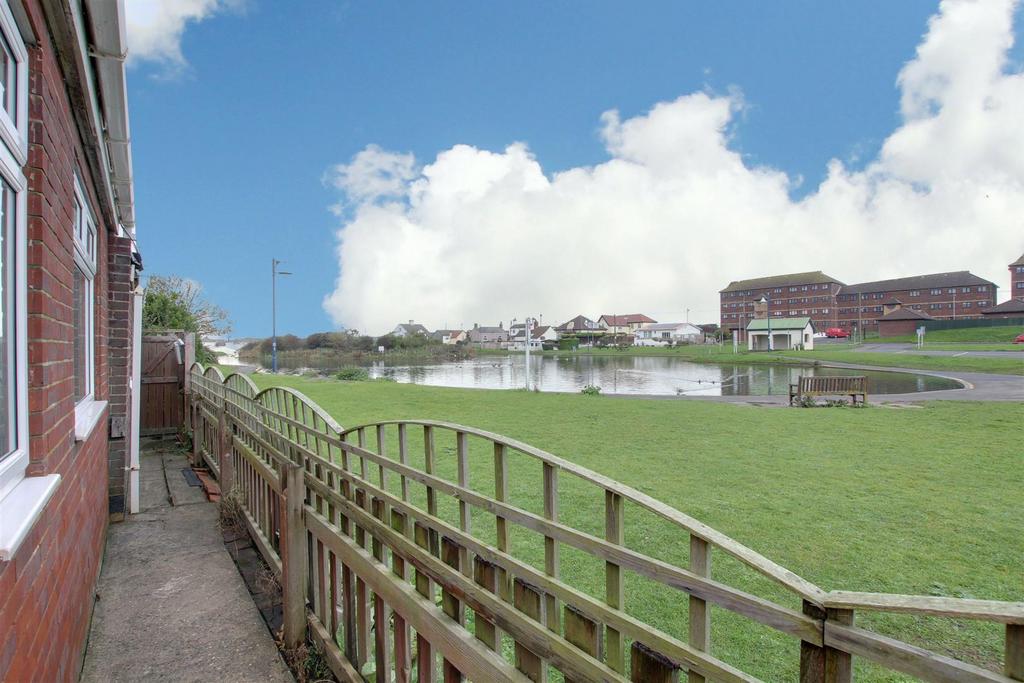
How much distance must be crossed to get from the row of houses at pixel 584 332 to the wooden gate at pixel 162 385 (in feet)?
285

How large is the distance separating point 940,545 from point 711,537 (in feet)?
13.3

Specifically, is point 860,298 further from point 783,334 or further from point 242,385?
point 242,385

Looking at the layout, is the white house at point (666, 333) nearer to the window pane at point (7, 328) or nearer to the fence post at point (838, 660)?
the window pane at point (7, 328)

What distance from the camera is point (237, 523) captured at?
4.59 metres

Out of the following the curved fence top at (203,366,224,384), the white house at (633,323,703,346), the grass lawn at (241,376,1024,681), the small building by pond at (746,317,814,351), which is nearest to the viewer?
the grass lawn at (241,376,1024,681)

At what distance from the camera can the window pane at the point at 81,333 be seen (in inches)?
141

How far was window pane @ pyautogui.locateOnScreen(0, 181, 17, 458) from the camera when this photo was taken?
1.58 m

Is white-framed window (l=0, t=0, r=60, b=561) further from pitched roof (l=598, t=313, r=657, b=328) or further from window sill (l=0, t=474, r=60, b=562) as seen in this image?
pitched roof (l=598, t=313, r=657, b=328)

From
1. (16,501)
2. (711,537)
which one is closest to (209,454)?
(16,501)

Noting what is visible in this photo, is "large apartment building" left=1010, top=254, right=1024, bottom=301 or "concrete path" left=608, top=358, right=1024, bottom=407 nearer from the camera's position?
"concrete path" left=608, top=358, right=1024, bottom=407

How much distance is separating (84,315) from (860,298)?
8950 centimetres

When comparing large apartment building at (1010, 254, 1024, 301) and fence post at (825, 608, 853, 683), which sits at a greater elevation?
large apartment building at (1010, 254, 1024, 301)

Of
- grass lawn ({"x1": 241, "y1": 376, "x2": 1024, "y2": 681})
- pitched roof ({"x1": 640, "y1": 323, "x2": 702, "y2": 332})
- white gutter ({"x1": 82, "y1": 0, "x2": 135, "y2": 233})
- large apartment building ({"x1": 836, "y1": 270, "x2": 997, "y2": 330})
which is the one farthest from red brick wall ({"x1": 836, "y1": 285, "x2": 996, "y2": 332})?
white gutter ({"x1": 82, "y1": 0, "x2": 135, "y2": 233})

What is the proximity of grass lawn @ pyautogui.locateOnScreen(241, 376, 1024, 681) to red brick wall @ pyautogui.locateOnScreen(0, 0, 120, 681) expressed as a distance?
2.47 metres
